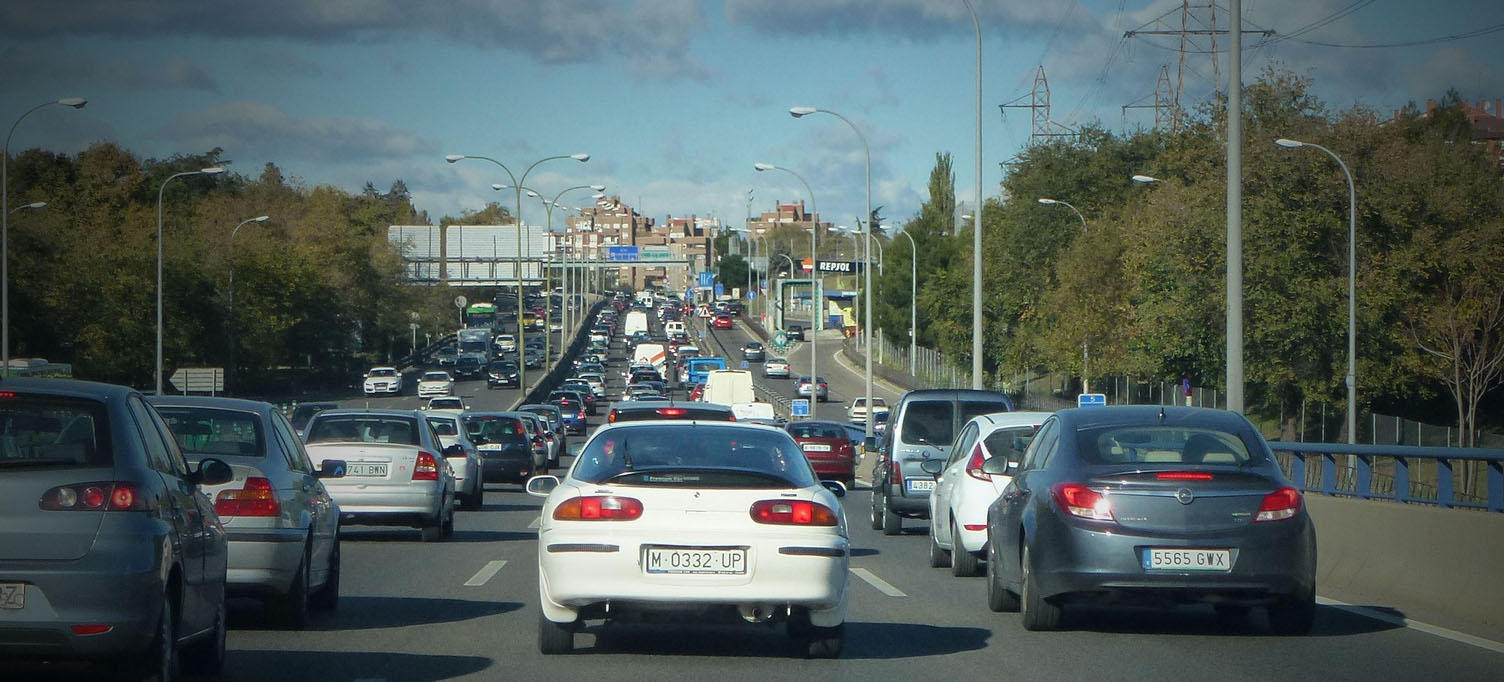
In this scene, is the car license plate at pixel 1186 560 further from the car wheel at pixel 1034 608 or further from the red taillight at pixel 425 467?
the red taillight at pixel 425 467

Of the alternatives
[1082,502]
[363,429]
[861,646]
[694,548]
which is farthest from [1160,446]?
[363,429]

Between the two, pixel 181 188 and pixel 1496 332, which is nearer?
pixel 1496 332

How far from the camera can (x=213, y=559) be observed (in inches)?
328

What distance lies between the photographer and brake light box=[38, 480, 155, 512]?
269 inches

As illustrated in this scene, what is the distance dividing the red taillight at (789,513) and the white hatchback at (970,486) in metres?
5.35

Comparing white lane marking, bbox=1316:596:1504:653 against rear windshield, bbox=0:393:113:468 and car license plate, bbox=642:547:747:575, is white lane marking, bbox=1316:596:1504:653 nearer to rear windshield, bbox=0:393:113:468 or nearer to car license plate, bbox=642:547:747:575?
car license plate, bbox=642:547:747:575

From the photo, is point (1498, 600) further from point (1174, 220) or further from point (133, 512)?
point (1174, 220)

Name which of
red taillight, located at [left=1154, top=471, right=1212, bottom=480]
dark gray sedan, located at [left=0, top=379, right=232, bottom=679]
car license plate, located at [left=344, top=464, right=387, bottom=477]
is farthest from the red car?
dark gray sedan, located at [left=0, top=379, right=232, bottom=679]

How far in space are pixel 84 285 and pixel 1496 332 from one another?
52164 mm

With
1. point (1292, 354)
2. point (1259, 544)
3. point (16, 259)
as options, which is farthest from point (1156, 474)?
point (16, 259)

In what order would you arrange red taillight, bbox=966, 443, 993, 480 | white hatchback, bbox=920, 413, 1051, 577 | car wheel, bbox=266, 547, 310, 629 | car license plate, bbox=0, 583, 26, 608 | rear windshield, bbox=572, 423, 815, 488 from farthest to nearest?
red taillight, bbox=966, 443, 993, 480
white hatchback, bbox=920, 413, 1051, 577
car wheel, bbox=266, 547, 310, 629
rear windshield, bbox=572, 423, 815, 488
car license plate, bbox=0, 583, 26, 608

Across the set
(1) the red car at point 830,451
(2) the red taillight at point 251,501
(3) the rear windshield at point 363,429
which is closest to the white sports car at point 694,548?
(2) the red taillight at point 251,501

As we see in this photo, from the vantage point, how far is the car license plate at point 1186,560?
1006 centimetres

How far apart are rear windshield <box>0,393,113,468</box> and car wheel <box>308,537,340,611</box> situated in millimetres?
4582
